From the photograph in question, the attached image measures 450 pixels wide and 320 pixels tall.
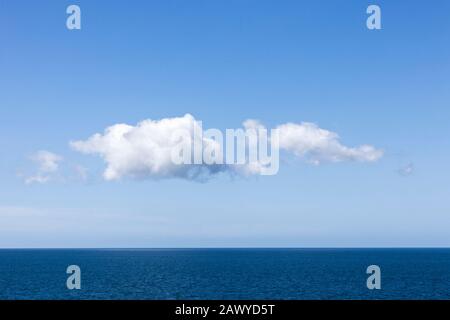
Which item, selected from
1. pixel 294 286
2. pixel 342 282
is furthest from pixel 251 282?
pixel 342 282

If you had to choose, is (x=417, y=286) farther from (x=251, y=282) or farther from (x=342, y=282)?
(x=251, y=282)
